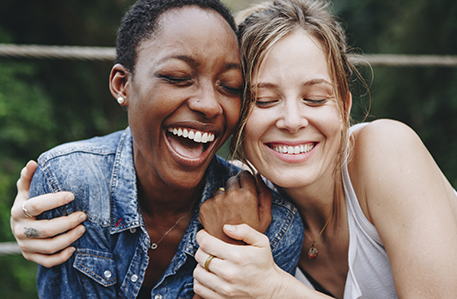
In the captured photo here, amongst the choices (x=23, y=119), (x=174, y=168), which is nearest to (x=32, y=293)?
(x=23, y=119)

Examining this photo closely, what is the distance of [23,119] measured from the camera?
3750 mm

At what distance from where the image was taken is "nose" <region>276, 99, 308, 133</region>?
5.48 feet

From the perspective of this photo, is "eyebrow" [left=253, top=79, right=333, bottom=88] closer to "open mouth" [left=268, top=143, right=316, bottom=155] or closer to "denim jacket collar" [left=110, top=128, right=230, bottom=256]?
"open mouth" [left=268, top=143, right=316, bottom=155]

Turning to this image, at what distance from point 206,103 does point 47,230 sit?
34.9 inches

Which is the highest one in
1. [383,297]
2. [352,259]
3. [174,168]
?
[174,168]

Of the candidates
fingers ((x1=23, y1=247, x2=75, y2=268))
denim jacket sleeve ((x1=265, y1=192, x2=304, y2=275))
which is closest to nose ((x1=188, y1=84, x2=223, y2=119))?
denim jacket sleeve ((x1=265, y1=192, x2=304, y2=275))

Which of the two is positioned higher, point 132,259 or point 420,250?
point 420,250

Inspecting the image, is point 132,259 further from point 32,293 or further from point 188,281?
point 32,293

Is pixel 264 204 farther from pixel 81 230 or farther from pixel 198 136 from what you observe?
pixel 81 230

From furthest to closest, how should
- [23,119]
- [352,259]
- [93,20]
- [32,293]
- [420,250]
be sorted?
[93,20], [23,119], [32,293], [352,259], [420,250]

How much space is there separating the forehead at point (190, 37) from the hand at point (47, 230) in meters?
0.73

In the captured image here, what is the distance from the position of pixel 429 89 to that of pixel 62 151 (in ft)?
13.8

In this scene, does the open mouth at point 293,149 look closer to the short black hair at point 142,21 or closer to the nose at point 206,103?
the nose at point 206,103

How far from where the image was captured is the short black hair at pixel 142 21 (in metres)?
1.65
